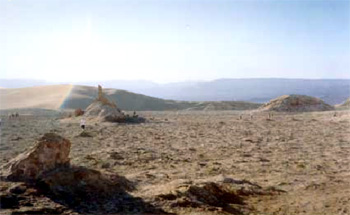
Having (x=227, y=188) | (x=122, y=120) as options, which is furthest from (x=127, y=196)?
(x=122, y=120)

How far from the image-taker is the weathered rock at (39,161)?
679 centimetres

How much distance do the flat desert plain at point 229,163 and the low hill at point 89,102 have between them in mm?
34395

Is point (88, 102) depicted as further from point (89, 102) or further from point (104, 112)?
point (104, 112)

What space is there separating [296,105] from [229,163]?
27.8 meters

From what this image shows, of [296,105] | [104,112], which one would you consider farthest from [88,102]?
[104,112]

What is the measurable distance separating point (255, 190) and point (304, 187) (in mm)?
1255

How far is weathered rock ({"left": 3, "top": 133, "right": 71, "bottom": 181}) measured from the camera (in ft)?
22.3

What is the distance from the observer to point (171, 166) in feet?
33.3

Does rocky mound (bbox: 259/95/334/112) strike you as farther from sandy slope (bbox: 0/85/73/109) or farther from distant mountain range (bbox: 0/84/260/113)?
sandy slope (bbox: 0/85/73/109)

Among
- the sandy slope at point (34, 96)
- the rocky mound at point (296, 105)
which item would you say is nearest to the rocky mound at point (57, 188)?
the rocky mound at point (296, 105)

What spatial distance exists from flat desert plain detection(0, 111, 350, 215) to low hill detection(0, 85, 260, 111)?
113 ft

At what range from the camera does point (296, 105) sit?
36.6m

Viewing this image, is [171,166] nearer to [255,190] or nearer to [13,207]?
[255,190]

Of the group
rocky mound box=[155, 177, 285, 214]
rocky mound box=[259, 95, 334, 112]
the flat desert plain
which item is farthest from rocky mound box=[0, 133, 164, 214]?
rocky mound box=[259, 95, 334, 112]
